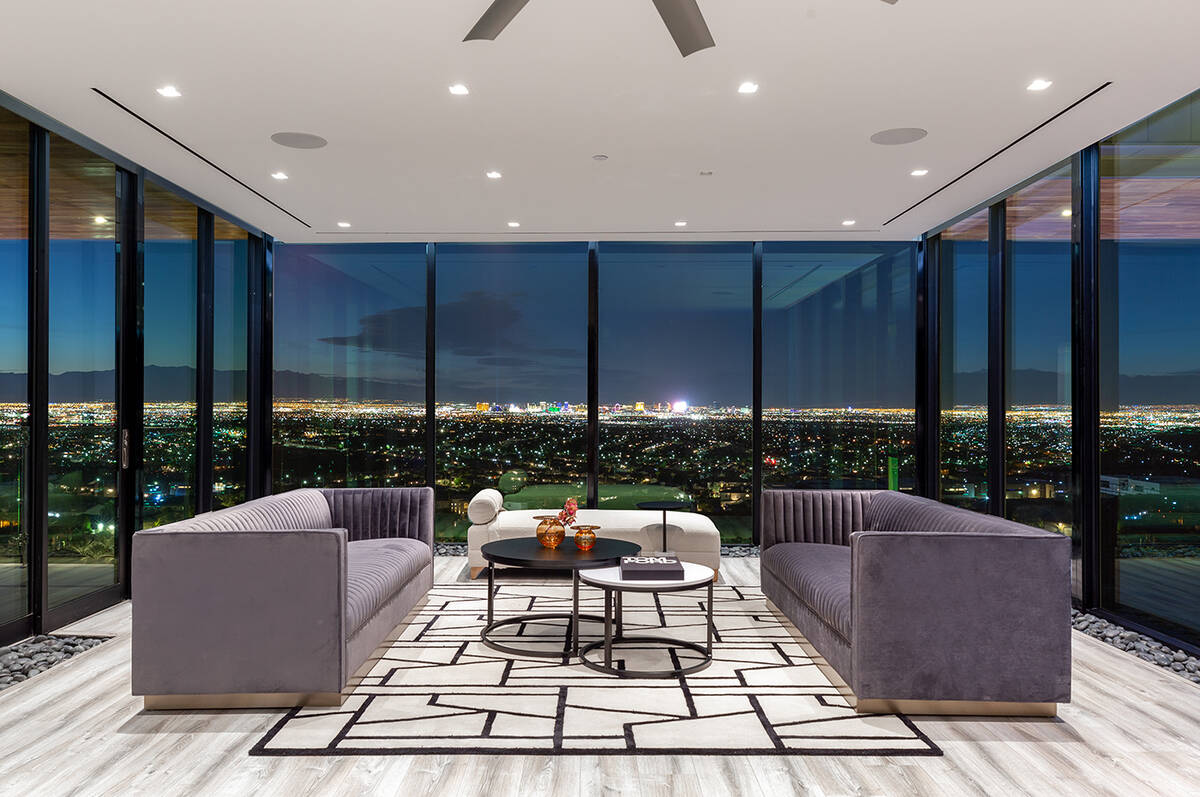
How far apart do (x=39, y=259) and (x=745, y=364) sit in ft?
18.1

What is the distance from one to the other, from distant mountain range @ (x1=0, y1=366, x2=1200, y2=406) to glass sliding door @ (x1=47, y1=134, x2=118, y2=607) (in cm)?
2

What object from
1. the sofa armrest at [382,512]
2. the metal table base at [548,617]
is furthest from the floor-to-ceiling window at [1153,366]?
the sofa armrest at [382,512]

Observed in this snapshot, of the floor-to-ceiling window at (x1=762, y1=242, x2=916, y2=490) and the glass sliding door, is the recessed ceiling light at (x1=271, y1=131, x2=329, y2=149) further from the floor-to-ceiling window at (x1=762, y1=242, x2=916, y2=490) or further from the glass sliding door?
the floor-to-ceiling window at (x1=762, y1=242, x2=916, y2=490)

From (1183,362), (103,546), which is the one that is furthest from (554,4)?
(103,546)

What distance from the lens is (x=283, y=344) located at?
753 centimetres

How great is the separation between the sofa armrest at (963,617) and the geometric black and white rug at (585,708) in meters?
0.24

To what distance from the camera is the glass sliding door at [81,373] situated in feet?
14.4

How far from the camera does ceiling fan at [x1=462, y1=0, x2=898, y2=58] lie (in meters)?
2.61

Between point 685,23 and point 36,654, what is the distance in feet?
13.9

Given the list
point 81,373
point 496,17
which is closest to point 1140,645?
point 496,17

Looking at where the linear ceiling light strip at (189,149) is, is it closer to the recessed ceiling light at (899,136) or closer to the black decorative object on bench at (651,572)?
the black decorative object on bench at (651,572)

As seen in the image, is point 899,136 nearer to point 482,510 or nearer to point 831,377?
point 831,377

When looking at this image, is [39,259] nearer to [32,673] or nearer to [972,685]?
[32,673]

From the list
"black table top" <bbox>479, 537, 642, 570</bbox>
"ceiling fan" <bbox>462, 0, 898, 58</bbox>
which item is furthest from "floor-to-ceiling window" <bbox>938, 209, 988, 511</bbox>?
"ceiling fan" <bbox>462, 0, 898, 58</bbox>
